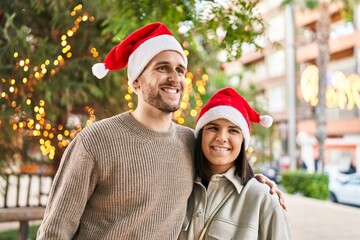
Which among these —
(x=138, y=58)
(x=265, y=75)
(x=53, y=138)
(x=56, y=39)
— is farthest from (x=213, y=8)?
(x=265, y=75)

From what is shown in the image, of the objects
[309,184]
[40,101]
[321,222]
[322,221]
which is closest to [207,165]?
[40,101]

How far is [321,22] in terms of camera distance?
2073 centimetres

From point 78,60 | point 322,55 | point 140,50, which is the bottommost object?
point 140,50

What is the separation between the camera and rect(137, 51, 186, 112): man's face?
2184 millimetres

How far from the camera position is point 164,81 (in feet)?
7.19

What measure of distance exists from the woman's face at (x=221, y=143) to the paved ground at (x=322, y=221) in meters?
6.63

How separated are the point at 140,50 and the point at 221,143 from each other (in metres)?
0.55

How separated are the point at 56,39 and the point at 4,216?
224cm

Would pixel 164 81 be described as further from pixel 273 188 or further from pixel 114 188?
pixel 273 188

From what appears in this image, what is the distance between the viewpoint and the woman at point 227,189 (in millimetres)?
2254

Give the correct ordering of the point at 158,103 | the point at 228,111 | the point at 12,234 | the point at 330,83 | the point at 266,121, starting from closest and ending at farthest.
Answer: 1. the point at 158,103
2. the point at 228,111
3. the point at 266,121
4. the point at 12,234
5. the point at 330,83

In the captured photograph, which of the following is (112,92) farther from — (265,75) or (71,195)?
(265,75)

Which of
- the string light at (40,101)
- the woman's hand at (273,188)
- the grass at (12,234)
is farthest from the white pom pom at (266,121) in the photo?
the grass at (12,234)

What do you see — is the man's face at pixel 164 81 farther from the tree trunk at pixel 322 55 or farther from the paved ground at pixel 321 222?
the tree trunk at pixel 322 55
